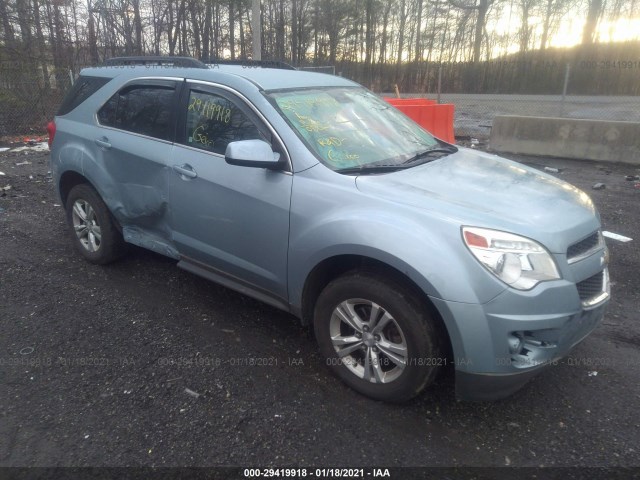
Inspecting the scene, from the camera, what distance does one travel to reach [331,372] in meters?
3.08

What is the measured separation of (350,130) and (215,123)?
960 millimetres

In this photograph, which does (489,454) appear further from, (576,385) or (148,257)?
(148,257)

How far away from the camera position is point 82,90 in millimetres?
4523

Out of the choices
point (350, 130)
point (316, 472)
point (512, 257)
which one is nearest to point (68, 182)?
point (350, 130)

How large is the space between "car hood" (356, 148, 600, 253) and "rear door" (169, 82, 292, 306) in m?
0.66

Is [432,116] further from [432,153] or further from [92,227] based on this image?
[92,227]


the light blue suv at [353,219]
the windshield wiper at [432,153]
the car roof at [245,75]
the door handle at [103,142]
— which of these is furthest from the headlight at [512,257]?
the door handle at [103,142]

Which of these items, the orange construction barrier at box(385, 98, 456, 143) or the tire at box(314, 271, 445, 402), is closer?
the tire at box(314, 271, 445, 402)

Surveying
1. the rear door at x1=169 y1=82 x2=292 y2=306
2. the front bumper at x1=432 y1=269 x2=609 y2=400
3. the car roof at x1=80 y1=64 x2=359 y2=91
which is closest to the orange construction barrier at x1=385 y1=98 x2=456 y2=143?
the car roof at x1=80 y1=64 x2=359 y2=91

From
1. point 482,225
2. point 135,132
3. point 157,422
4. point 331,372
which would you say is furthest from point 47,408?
point 482,225

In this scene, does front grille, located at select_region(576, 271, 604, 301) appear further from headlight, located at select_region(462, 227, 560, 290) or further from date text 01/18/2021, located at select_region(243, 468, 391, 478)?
date text 01/18/2021, located at select_region(243, 468, 391, 478)

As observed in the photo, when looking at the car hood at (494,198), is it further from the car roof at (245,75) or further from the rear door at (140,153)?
the rear door at (140,153)

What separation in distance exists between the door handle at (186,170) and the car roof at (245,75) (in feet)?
2.12

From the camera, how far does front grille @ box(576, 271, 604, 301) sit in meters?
2.54
